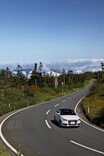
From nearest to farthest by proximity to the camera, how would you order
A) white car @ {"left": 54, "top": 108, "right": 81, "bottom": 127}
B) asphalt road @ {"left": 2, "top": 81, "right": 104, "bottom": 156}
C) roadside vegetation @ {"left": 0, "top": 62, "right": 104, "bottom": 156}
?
asphalt road @ {"left": 2, "top": 81, "right": 104, "bottom": 156}
white car @ {"left": 54, "top": 108, "right": 81, "bottom": 127}
roadside vegetation @ {"left": 0, "top": 62, "right": 104, "bottom": 156}

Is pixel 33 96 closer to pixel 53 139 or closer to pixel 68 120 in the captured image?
pixel 68 120

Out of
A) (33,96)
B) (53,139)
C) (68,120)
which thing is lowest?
(33,96)

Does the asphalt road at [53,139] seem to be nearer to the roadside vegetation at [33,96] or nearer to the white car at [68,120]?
the white car at [68,120]

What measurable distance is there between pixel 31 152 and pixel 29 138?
418 centimetres

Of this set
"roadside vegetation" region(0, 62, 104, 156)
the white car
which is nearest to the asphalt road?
the white car

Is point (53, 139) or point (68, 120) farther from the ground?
point (68, 120)

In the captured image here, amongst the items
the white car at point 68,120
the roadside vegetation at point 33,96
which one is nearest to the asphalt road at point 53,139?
the white car at point 68,120

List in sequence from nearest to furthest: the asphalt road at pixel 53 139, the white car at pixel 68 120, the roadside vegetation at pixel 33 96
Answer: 1. the asphalt road at pixel 53 139
2. the white car at pixel 68 120
3. the roadside vegetation at pixel 33 96

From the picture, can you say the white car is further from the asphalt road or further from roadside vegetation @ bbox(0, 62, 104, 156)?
roadside vegetation @ bbox(0, 62, 104, 156)

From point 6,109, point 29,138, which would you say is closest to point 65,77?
point 6,109

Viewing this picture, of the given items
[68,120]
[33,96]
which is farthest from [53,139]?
[33,96]

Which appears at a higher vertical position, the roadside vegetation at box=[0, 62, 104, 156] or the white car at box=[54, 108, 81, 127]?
the white car at box=[54, 108, 81, 127]

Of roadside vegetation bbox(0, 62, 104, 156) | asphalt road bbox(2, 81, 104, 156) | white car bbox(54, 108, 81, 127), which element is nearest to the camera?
asphalt road bbox(2, 81, 104, 156)

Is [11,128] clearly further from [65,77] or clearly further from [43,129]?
[65,77]
